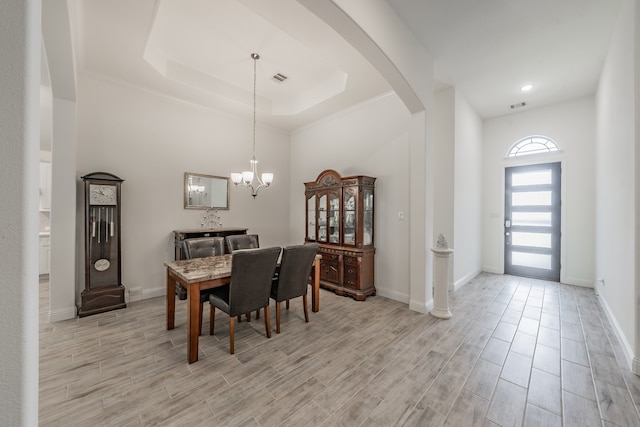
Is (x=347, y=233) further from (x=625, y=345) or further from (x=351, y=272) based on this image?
(x=625, y=345)

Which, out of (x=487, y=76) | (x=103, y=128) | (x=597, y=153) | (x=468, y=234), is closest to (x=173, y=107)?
(x=103, y=128)

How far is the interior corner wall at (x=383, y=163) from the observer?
12.5 ft

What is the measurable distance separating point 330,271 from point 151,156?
10.5 feet

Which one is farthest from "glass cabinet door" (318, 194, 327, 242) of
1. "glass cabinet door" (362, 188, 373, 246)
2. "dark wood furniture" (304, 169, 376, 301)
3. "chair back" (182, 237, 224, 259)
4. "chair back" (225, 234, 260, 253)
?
"chair back" (182, 237, 224, 259)

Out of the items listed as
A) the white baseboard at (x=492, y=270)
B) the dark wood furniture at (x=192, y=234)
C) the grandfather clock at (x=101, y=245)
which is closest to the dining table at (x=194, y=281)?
the dark wood furniture at (x=192, y=234)

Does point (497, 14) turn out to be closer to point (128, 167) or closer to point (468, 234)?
point (468, 234)

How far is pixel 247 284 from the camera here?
240cm

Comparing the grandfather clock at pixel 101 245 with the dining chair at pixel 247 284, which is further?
the grandfather clock at pixel 101 245

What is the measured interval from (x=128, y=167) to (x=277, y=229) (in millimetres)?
2694

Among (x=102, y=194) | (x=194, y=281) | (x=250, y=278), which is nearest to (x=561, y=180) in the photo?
(x=250, y=278)

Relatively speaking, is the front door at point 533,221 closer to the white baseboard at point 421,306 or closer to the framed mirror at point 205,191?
the white baseboard at point 421,306

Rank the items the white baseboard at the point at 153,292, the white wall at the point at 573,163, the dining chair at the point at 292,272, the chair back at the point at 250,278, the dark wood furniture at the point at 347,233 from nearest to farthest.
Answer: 1. the chair back at the point at 250,278
2. the dining chair at the point at 292,272
3. the white baseboard at the point at 153,292
4. the dark wood furniture at the point at 347,233
5. the white wall at the point at 573,163

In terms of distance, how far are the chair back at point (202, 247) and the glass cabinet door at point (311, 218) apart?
152 cm

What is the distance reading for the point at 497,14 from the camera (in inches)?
101
